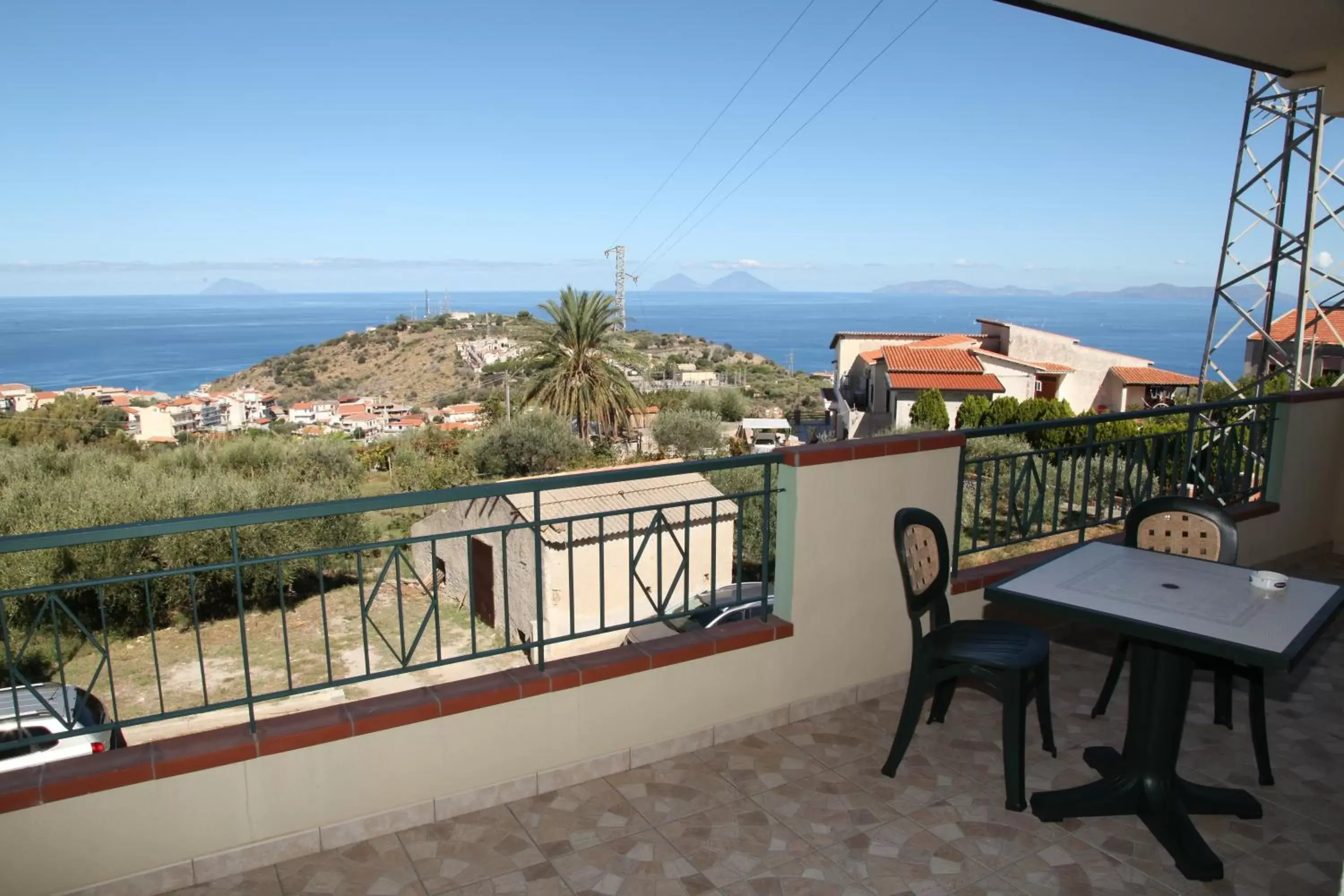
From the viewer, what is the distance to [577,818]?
2.68 metres

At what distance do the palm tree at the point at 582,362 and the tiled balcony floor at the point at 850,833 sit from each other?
2190 centimetres

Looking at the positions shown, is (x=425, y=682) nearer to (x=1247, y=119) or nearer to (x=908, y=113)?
(x=1247, y=119)

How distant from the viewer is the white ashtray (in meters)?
2.58

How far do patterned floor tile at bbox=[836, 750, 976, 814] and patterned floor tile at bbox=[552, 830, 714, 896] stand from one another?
31.2 inches

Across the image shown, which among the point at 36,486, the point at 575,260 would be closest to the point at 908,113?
the point at 575,260

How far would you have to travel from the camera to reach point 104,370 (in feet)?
322

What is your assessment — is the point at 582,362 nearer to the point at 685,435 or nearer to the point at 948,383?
the point at 685,435

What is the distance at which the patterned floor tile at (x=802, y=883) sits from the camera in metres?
2.32

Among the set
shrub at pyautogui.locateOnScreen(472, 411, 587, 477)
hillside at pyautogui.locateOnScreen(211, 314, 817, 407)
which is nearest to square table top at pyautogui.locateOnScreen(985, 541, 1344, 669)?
shrub at pyautogui.locateOnScreen(472, 411, 587, 477)

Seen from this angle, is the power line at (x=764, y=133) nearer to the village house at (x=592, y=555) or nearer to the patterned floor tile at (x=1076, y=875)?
the village house at (x=592, y=555)

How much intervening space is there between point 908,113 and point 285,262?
547 feet

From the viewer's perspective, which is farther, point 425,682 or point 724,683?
point 425,682

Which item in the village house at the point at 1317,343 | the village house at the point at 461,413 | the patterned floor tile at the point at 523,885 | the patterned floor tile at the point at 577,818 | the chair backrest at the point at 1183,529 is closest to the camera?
the patterned floor tile at the point at 523,885

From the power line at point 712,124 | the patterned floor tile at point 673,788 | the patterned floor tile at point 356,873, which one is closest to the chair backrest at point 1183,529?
the patterned floor tile at point 673,788
